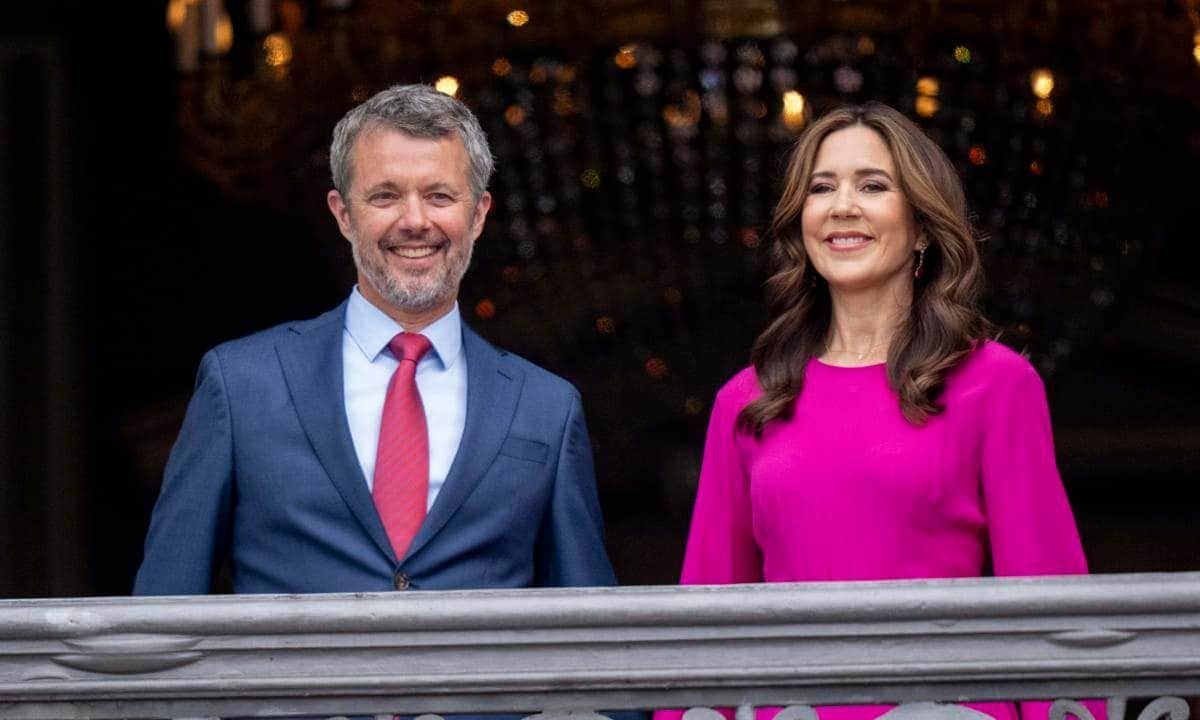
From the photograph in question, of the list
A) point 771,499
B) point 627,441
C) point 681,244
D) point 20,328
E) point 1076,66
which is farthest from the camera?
point 627,441

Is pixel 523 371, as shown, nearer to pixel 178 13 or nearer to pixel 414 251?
pixel 414 251

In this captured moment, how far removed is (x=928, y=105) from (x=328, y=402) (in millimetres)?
2710

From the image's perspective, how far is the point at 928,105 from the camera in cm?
507

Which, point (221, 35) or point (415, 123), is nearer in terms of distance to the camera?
point (415, 123)

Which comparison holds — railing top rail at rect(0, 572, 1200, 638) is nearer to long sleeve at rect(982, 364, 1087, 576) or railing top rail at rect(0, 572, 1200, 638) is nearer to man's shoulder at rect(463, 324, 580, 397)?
long sleeve at rect(982, 364, 1087, 576)

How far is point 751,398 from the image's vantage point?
2725 millimetres

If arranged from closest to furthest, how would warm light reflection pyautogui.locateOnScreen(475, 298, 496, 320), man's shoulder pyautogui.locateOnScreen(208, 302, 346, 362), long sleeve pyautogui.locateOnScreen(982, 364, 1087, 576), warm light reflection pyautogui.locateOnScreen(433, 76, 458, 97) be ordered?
long sleeve pyautogui.locateOnScreen(982, 364, 1087, 576), man's shoulder pyautogui.locateOnScreen(208, 302, 346, 362), warm light reflection pyautogui.locateOnScreen(433, 76, 458, 97), warm light reflection pyautogui.locateOnScreen(475, 298, 496, 320)

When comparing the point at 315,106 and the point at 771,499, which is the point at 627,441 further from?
the point at 771,499

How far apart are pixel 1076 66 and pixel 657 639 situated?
313cm

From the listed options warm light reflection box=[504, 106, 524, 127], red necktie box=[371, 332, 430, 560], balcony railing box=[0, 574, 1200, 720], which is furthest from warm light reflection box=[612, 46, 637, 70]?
balcony railing box=[0, 574, 1200, 720]

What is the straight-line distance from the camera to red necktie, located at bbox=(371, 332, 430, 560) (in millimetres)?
2611

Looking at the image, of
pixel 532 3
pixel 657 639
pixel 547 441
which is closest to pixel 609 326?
pixel 532 3

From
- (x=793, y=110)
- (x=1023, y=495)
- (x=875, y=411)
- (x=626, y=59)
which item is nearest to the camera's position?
(x=1023, y=495)

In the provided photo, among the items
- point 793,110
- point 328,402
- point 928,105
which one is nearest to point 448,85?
point 793,110
